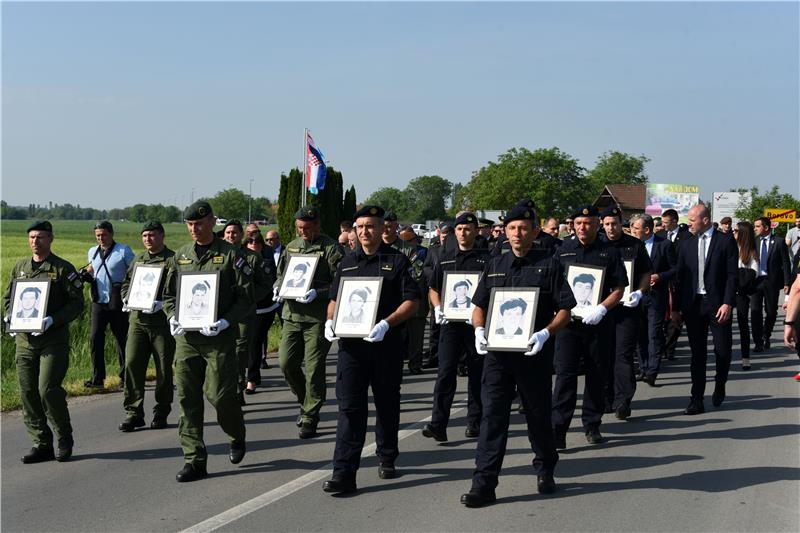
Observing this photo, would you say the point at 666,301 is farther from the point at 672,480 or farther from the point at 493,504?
the point at 493,504

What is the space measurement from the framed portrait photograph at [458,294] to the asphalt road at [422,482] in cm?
123

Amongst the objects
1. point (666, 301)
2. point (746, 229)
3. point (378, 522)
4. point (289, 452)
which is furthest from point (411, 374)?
point (378, 522)

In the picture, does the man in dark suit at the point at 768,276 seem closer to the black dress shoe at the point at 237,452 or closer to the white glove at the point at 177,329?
the black dress shoe at the point at 237,452

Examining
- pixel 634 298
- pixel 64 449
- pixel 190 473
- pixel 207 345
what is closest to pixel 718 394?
pixel 634 298

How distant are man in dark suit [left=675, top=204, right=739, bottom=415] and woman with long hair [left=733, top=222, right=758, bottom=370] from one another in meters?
3.55

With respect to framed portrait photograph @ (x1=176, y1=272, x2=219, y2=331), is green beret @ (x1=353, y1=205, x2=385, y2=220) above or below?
above

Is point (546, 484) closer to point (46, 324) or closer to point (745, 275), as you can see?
point (46, 324)

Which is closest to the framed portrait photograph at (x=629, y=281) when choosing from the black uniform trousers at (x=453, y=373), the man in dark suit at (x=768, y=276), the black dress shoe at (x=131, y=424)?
the black uniform trousers at (x=453, y=373)

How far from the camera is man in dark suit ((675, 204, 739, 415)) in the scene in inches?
365

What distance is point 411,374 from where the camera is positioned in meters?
12.6

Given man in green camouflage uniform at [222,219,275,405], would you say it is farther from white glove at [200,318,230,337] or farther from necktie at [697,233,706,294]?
necktie at [697,233,706,294]

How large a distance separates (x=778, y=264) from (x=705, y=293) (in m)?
7.05

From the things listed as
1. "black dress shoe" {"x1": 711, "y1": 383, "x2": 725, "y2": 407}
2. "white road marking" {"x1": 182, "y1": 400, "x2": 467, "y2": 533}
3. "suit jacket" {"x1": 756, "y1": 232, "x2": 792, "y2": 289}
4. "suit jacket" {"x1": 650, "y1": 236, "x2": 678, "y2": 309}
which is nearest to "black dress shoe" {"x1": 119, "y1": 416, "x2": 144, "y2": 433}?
"white road marking" {"x1": 182, "y1": 400, "x2": 467, "y2": 533}

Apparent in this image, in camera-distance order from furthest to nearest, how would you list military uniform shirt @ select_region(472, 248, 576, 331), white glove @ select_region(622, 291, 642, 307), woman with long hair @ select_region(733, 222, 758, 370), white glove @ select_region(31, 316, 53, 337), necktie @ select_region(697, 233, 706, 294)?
1. woman with long hair @ select_region(733, 222, 758, 370)
2. necktie @ select_region(697, 233, 706, 294)
3. white glove @ select_region(622, 291, 642, 307)
4. white glove @ select_region(31, 316, 53, 337)
5. military uniform shirt @ select_region(472, 248, 576, 331)
